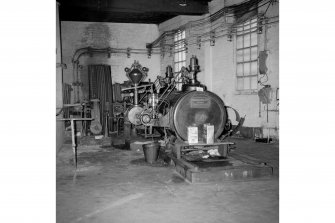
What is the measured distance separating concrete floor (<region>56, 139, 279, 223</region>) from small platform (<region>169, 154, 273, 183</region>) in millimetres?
82

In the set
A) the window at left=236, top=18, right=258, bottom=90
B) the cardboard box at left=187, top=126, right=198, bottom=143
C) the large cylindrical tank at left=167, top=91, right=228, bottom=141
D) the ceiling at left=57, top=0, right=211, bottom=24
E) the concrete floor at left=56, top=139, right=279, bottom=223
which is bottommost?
the concrete floor at left=56, top=139, right=279, bottom=223

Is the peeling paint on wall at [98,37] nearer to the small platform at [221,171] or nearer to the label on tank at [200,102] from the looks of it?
the label on tank at [200,102]

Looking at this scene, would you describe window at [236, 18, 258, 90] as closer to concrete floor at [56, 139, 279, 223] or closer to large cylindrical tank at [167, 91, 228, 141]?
large cylindrical tank at [167, 91, 228, 141]

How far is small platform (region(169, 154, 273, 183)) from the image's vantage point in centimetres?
425

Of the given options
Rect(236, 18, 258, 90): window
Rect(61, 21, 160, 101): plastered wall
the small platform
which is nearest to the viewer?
the small platform

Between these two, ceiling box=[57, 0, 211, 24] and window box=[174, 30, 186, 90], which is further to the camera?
window box=[174, 30, 186, 90]

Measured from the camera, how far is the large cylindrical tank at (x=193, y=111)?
17.5 ft

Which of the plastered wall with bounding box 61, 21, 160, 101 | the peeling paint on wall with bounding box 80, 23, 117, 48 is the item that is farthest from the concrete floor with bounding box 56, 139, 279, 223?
the peeling paint on wall with bounding box 80, 23, 117, 48

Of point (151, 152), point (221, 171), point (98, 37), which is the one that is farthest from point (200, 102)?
point (98, 37)

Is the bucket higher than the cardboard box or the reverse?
the reverse

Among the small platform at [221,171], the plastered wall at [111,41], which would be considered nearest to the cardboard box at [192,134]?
the small platform at [221,171]

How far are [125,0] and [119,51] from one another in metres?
2.74
